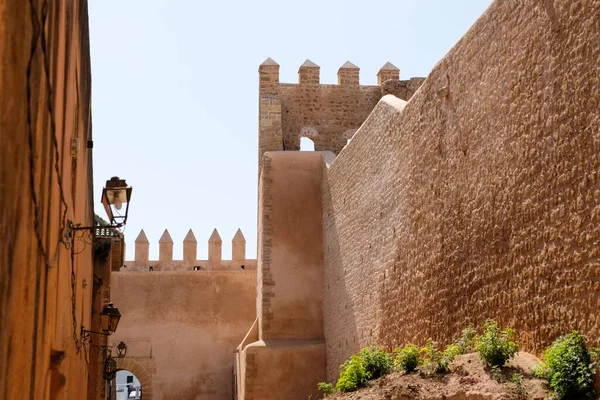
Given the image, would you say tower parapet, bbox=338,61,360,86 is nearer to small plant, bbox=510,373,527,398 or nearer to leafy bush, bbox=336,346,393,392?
→ leafy bush, bbox=336,346,393,392

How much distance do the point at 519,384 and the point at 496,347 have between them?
0.74 m

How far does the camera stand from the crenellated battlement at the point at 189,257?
21.2 meters

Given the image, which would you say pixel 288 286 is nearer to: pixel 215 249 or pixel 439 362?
pixel 215 249

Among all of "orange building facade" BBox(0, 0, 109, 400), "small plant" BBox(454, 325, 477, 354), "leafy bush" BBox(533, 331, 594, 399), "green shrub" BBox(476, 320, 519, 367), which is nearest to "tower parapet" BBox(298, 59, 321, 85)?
"small plant" BBox(454, 325, 477, 354)

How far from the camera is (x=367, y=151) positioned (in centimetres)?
1320

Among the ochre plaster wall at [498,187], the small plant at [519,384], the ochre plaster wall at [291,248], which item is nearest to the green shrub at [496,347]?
the ochre plaster wall at [498,187]

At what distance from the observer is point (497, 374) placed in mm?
6785

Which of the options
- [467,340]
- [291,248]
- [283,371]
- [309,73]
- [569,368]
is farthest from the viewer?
[309,73]

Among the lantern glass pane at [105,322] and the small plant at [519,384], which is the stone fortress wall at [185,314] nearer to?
the lantern glass pane at [105,322]

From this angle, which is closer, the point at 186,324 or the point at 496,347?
the point at 496,347

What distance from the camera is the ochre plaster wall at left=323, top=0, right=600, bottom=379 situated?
630cm

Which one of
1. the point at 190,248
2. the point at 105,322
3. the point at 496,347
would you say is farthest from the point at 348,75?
the point at 496,347

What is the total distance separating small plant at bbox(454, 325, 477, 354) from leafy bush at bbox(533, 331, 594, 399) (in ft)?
5.85

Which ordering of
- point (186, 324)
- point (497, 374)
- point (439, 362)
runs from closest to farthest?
point (497, 374) → point (439, 362) → point (186, 324)
